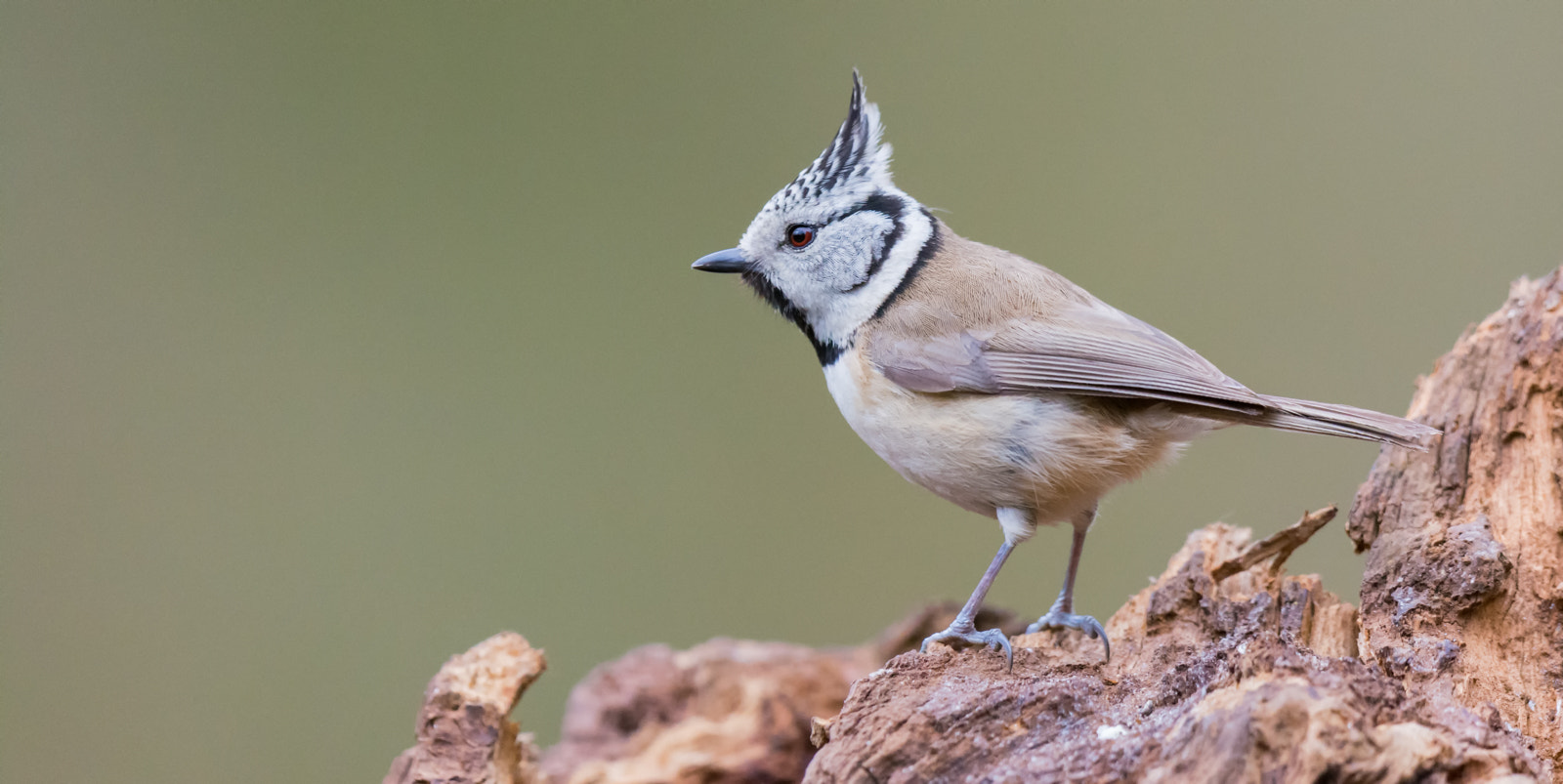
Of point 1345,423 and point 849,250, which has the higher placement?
point 849,250

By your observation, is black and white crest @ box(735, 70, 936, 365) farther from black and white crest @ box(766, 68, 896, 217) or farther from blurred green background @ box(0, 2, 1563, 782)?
blurred green background @ box(0, 2, 1563, 782)

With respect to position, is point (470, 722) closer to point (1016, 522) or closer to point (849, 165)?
point (1016, 522)

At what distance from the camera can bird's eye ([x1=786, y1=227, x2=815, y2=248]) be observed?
131 inches

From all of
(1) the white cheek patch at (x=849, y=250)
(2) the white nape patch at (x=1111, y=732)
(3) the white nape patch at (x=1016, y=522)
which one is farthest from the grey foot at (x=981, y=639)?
(1) the white cheek patch at (x=849, y=250)

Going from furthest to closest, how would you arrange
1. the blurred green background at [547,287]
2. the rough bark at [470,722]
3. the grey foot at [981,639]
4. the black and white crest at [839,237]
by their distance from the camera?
the blurred green background at [547,287], the black and white crest at [839,237], the rough bark at [470,722], the grey foot at [981,639]

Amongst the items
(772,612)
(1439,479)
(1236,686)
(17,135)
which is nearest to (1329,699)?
(1236,686)

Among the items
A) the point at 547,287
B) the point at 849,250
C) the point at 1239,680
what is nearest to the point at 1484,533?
the point at 1239,680

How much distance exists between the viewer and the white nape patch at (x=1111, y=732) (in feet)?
6.75

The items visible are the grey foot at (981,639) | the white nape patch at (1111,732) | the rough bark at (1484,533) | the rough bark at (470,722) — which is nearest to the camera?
the white nape patch at (1111,732)

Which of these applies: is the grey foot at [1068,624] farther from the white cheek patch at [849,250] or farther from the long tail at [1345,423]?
the white cheek patch at [849,250]

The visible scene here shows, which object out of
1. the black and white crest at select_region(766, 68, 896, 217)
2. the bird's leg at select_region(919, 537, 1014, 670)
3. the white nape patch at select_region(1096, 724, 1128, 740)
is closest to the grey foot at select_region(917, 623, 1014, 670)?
the bird's leg at select_region(919, 537, 1014, 670)

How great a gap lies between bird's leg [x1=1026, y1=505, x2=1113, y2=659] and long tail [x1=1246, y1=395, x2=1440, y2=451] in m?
0.60

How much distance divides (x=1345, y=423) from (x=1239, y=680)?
911 millimetres

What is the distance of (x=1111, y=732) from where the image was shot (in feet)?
6.82
